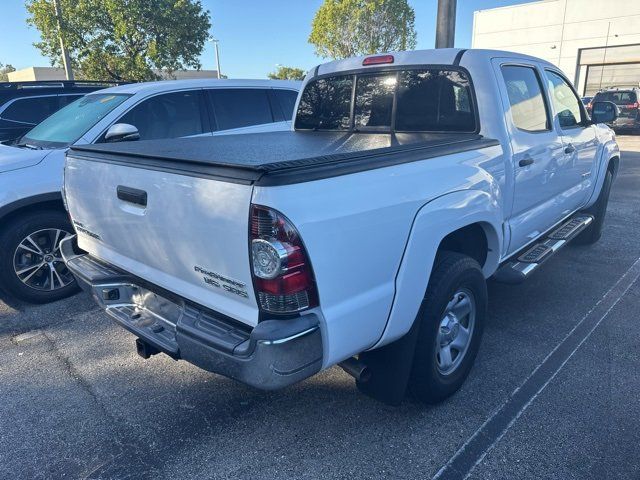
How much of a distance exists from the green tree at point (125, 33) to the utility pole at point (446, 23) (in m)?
13.8

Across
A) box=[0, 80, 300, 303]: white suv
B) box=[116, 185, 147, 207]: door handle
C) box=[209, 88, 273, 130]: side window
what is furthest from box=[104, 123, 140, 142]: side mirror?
box=[116, 185, 147, 207]: door handle

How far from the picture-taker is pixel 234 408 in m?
2.87

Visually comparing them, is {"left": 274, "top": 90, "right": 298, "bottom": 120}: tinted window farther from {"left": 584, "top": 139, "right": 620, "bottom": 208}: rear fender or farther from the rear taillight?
the rear taillight

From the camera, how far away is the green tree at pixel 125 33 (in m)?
17.3

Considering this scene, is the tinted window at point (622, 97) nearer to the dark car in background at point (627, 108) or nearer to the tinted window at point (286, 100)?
the dark car in background at point (627, 108)

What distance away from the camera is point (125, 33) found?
18.0 metres

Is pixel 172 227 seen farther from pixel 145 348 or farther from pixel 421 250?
pixel 421 250

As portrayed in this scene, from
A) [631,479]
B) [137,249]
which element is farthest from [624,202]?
[137,249]

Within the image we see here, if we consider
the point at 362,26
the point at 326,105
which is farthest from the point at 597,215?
the point at 362,26

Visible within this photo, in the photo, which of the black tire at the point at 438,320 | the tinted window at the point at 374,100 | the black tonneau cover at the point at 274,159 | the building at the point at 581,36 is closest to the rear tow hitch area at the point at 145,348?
the black tonneau cover at the point at 274,159

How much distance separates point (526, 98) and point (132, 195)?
298cm

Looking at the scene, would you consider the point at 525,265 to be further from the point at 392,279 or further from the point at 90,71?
the point at 90,71

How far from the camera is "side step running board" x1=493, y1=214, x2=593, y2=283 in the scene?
338cm

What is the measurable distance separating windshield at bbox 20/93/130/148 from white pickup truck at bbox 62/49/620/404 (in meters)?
1.75
